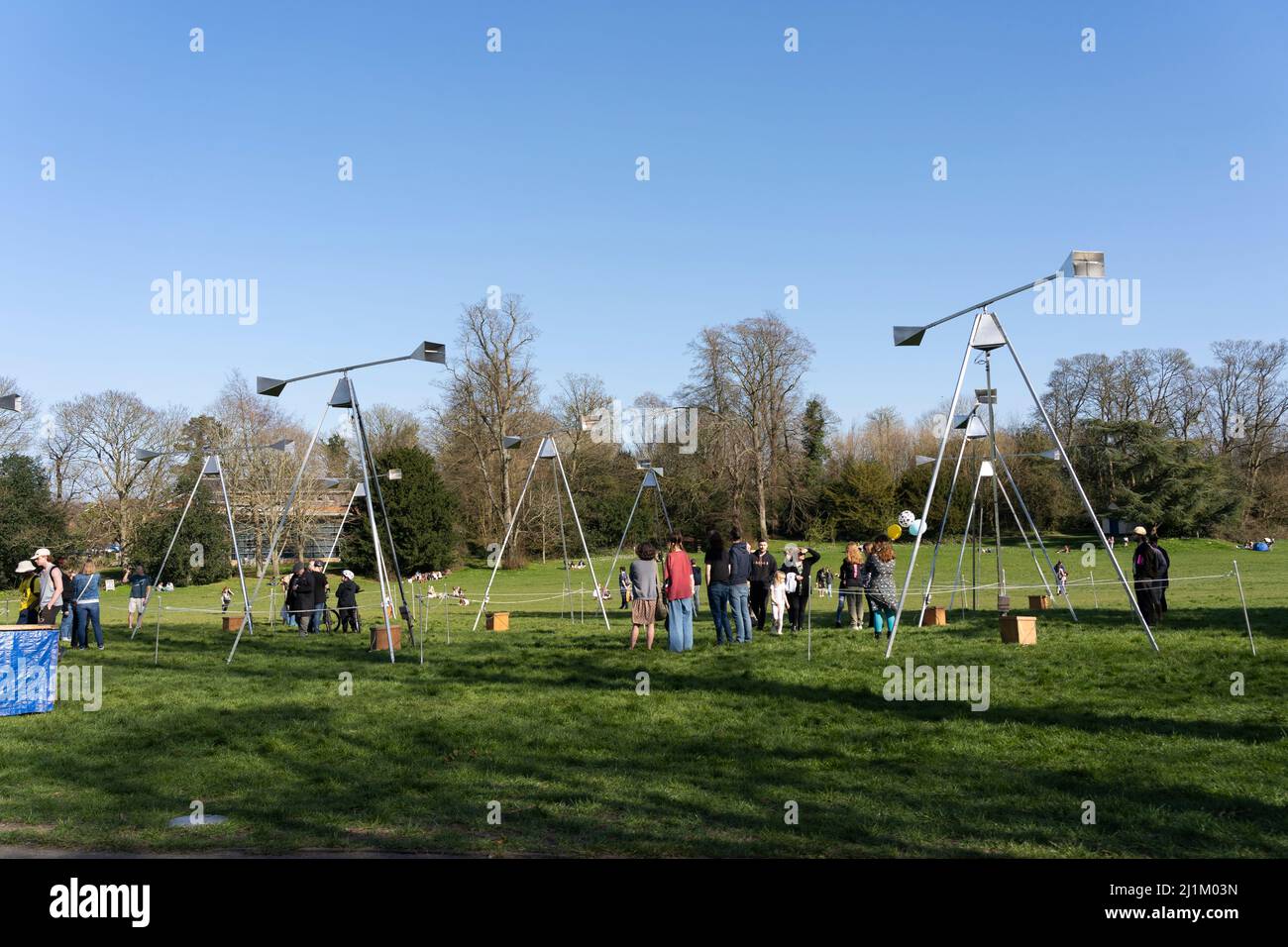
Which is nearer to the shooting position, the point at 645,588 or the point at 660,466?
the point at 645,588

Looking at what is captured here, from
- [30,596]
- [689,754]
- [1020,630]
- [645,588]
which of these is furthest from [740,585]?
[30,596]

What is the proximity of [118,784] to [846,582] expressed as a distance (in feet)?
42.2

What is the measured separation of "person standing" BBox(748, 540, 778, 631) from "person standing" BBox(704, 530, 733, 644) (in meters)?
1.26

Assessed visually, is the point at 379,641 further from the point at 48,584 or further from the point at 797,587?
the point at 797,587

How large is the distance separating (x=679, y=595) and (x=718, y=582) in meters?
1.33

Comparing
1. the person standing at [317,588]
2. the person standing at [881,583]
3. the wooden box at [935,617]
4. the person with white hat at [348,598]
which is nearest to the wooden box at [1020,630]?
the person standing at [881,583]

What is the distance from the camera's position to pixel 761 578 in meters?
18.2

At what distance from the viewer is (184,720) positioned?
11.2 meters

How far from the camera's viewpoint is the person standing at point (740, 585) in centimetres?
1653

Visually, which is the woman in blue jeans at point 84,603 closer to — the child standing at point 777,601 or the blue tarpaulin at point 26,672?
the blue tarpaulin at point 26,672

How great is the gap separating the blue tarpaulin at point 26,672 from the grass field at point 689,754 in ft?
1.40

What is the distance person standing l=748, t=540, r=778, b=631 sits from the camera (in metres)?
18.2

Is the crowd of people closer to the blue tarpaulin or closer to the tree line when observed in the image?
the blue tarpaulin
